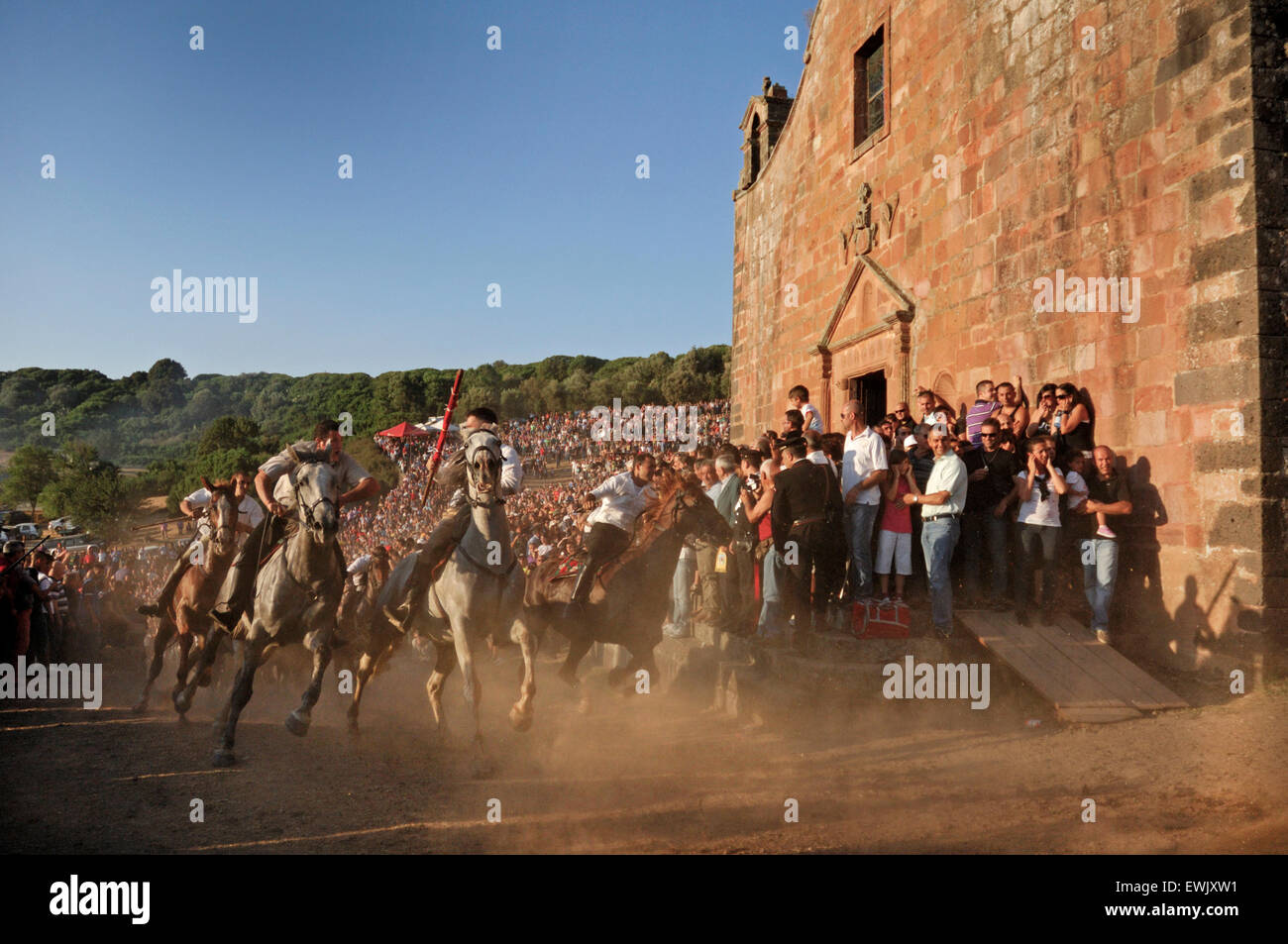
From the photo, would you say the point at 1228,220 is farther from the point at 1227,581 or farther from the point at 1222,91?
the point at 1227,581

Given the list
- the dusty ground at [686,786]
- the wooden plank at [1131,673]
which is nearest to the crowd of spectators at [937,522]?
the wooden plank at [1131,673]

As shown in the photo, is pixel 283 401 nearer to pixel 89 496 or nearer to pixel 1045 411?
pixel 89 496

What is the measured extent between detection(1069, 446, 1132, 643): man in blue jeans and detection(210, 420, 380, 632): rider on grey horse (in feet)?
22.9

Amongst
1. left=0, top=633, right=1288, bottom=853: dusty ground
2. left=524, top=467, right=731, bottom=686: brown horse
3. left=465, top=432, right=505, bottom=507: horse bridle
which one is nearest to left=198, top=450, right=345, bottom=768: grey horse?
left=0, top=633, right=1288, bottom=853: dusty ground

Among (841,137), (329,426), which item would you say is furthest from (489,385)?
(329,426)

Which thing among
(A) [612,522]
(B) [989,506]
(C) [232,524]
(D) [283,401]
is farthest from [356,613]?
(D) [283,401]

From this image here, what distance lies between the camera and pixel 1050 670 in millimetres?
7684

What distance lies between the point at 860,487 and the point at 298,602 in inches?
211

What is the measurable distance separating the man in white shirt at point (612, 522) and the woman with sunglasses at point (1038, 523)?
3.72 meters

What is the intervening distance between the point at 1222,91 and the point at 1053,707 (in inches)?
232

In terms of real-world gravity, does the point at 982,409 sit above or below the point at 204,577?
above

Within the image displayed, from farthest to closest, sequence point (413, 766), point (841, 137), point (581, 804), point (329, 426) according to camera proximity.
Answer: point (841, 137) < point (329, 426) < point (413, 766) < point (581, 804)

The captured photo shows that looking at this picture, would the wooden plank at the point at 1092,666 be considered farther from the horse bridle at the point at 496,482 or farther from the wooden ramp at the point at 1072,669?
the horse bridle at the point at 496,482
